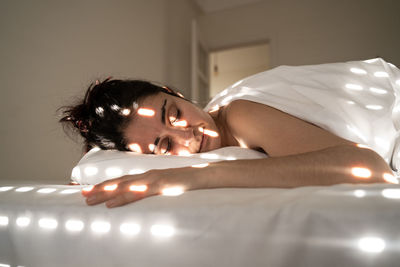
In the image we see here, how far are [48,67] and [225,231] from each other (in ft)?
4.99

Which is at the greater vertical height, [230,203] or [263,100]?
[263,100]

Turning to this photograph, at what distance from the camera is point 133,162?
2.54 feet

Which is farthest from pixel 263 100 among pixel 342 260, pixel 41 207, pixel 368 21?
pixel 368 21

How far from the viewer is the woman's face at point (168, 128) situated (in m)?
0.88

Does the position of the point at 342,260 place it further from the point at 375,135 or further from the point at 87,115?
the point at 87,115

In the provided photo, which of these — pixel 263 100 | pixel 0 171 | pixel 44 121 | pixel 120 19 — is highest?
pixel 120 19

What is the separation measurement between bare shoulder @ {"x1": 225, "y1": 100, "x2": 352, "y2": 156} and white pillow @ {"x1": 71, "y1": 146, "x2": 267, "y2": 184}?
0.24 feet

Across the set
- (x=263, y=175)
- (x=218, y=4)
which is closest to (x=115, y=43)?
(x=263, y=175)

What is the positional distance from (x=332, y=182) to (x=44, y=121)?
1.50m

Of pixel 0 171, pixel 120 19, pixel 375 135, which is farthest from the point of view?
pixel 120 19

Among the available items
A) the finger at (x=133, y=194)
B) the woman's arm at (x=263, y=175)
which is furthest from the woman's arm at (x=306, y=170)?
the finger at (x=133, y=194)

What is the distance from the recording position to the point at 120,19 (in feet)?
6.98

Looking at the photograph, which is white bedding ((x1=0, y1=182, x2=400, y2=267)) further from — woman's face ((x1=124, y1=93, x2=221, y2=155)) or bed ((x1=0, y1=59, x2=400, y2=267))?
woman's face ((x1=124, y1=93, x2=221, y2=155))

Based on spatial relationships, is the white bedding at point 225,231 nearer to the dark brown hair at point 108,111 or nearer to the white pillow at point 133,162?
the white pillow at point 133,162
